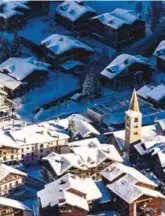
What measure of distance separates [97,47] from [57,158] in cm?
2642

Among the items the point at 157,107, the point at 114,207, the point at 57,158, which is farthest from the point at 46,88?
the point at 114,207

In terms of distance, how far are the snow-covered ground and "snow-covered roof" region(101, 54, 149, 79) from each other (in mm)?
3410

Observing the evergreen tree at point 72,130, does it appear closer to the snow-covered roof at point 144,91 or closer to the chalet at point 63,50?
the snow-covered roof at point 144,91

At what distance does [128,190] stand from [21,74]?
24716mm

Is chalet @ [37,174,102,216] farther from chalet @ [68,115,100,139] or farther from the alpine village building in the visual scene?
the alpine village building

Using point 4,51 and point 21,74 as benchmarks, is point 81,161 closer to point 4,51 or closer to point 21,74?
point 21,74

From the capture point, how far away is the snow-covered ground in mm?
79812

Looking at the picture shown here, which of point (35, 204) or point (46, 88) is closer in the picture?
point (35, 204)

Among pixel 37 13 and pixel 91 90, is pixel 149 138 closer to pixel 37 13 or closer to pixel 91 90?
pixel 91 90

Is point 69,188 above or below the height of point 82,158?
above

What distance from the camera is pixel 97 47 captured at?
9081 centimetres

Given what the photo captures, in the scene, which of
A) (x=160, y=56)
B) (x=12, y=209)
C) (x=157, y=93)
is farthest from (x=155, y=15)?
(x=12, y=209)

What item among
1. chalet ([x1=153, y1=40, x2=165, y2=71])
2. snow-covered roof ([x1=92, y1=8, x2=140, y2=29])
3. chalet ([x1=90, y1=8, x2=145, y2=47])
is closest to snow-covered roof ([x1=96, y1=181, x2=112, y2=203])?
chalet ([x1=153, y1=40, x2=165, y2=71])

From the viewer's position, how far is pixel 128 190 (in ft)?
206
